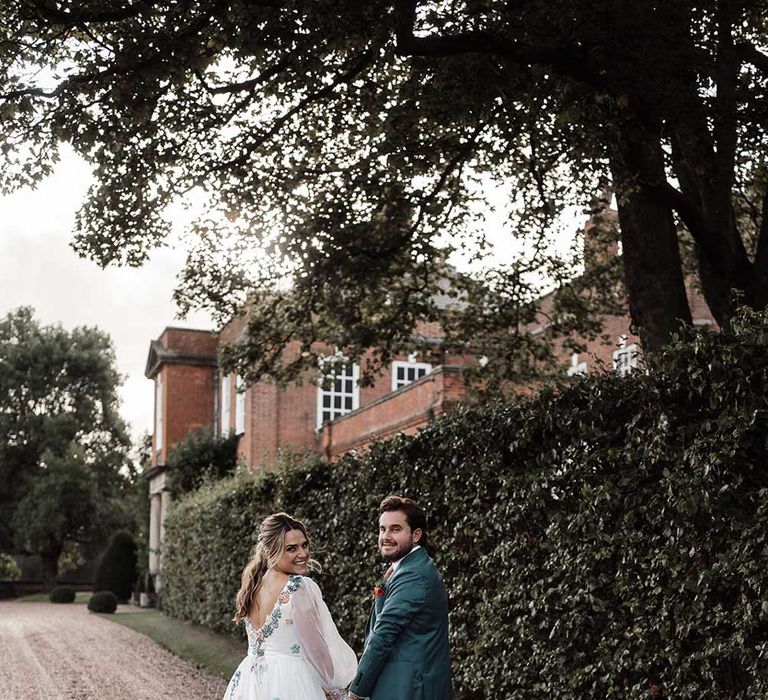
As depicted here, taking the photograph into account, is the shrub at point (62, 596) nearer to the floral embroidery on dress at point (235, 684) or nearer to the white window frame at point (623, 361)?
the white window frame at point (623, 361)

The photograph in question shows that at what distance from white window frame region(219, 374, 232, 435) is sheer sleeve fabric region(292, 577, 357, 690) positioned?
33259 millimetres

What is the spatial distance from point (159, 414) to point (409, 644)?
3861 centimetres

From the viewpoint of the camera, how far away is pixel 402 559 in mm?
5676

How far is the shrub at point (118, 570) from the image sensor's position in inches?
1704

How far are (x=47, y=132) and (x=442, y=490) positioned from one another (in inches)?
239

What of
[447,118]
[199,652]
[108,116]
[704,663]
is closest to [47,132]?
[108,116]

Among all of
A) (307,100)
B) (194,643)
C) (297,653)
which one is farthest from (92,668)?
(297,653)

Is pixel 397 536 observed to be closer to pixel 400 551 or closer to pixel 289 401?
pixel 400 551

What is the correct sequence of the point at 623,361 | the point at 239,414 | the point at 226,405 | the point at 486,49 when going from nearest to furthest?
the point at 623,361
the point at 486,49
the point at 239,414
the point at 226,405

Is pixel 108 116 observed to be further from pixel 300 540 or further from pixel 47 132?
pixel 300 540

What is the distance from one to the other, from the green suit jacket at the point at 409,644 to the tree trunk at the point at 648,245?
738cm

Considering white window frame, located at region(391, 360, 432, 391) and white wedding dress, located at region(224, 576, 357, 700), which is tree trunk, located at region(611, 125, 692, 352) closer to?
white wedding dress, located at region(224, 576, 357, 700)

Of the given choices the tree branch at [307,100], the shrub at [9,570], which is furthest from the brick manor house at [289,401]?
the shrub at [9,570]

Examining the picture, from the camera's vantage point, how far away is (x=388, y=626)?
5492 mm
